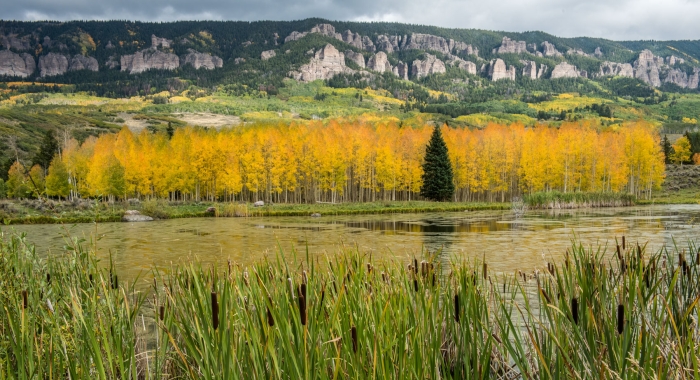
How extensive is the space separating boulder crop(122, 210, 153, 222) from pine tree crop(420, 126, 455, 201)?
109 feet

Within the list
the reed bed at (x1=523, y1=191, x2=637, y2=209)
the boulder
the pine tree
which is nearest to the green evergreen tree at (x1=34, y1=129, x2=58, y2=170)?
the boulder

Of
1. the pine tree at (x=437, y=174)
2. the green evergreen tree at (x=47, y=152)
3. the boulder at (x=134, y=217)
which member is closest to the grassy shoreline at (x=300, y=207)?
the boulder at (x=134, y=217)

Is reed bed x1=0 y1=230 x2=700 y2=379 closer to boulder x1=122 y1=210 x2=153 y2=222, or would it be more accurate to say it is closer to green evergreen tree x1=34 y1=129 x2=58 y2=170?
boulder x1=122 y1=210 x2=153 y2=222

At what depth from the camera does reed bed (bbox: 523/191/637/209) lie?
47750 millimetres

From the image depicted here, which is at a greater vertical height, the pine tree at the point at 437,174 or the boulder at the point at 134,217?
the pine tree at the point at 437,174

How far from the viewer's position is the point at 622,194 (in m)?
52.2

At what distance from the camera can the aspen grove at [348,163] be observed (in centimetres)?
6366

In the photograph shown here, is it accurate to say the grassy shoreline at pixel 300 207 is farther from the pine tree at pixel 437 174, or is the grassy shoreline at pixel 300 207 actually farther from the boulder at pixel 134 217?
the pine tree at pixel 437 174

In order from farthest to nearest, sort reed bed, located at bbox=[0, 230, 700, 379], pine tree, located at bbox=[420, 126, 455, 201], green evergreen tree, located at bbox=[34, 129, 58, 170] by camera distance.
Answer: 1. green evergreen tree, located at bbox=[34, 129, 58, 170]
2. pine tree, located at bbox=[420, 126, 455, 201]
3. reed bed, located at bbox=[0, 230, 700, 379]

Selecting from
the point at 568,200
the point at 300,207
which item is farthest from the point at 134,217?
the point at 568,200

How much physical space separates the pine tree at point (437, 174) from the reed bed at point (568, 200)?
1451 centimetres

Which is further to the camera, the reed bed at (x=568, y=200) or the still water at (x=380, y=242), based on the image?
the reed bed at (x=568, y=200)

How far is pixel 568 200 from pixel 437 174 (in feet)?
58.4

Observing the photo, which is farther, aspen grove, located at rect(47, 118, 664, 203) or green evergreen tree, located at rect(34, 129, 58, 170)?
green evergreen tree, located at rect(34, 129, 58, 170)
